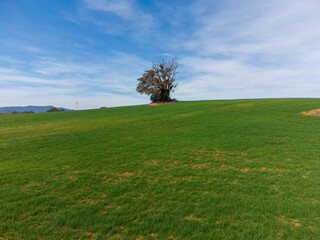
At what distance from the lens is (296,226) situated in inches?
183

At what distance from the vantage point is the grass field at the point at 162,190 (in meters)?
4.54

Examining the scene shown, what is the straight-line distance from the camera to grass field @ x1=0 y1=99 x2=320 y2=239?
454cm

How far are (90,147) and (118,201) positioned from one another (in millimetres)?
6666

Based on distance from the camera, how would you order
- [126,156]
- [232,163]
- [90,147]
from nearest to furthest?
1. [232,163]
2. [126,156]
3. [90,147]

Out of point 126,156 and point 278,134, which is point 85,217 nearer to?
point 126,156

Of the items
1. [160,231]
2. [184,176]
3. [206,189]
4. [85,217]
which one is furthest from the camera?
[184,176]

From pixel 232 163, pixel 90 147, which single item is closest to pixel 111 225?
pixel 232 163

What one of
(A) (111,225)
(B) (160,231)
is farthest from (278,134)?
(A) (111,225)

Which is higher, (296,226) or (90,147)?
(90,147)

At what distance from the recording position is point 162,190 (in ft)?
20.5

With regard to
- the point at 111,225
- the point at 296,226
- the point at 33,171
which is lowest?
the point at 296,226

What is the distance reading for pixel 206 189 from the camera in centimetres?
634

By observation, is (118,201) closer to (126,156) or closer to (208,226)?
(208,226)

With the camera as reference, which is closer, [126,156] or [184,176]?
[184,176]
